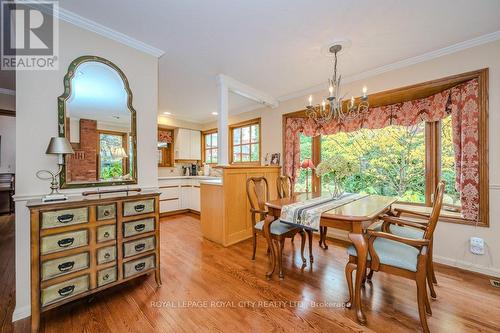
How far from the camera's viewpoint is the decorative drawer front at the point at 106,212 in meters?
1.62

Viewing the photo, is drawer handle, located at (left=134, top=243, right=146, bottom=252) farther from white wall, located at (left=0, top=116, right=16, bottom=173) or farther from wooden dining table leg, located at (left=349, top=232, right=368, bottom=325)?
white wall, located at (left=0, top=116, right=16, bottom=173)

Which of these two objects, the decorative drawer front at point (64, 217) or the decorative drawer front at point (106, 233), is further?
the decorative drawer front at point (106, 233)

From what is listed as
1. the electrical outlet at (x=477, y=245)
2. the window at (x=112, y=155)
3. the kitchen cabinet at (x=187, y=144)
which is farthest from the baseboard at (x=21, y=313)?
the electrical outlet at (x=477, y=245)

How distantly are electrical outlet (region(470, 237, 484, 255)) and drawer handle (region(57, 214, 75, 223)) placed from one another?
3867 mm

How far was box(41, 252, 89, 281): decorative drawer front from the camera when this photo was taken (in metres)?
1.39

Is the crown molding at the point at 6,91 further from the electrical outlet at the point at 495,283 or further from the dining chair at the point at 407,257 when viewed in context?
the electrical outlet at the point at 495,283

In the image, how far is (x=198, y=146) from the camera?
18.7ft

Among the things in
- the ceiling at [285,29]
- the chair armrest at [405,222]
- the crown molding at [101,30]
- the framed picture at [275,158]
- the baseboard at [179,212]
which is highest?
the ceiling at [285,29]

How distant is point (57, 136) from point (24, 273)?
3.61ft

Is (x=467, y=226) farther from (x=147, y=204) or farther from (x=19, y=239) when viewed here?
(x=19, y=239)

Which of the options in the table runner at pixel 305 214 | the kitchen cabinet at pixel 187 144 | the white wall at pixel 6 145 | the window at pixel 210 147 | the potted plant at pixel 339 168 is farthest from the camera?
the window at pixel 210 147

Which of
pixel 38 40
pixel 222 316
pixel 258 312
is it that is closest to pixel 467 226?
pixel 258 312

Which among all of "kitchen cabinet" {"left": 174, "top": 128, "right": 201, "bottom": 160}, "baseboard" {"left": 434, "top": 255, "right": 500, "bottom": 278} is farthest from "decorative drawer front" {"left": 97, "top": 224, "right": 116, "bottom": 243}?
"kitchen cabinet" {"left": 174, "top": 128, "right": 201, "bottom": 160}

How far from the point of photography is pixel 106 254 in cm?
166
